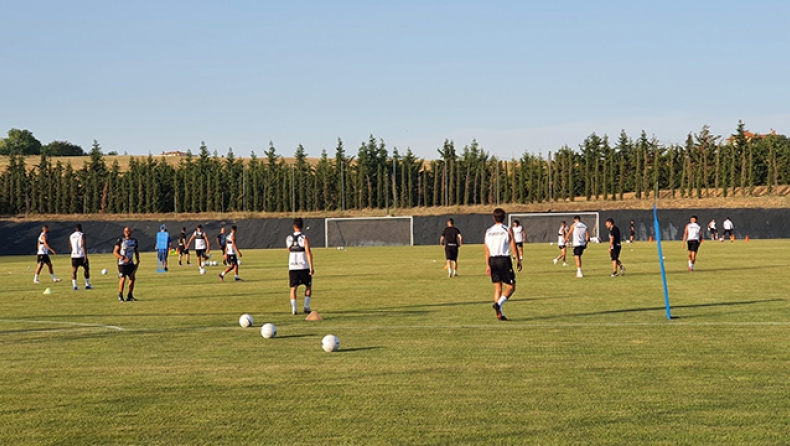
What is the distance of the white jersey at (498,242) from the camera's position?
17719mm

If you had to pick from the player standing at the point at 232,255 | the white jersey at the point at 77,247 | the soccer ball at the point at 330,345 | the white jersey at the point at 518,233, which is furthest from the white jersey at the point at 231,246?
the soccer ball at the point at 330,345

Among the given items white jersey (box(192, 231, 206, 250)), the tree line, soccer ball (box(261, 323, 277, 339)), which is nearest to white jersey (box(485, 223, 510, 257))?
soccer ball (box(261, 323, 277, 339))

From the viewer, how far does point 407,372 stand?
37.0 ft

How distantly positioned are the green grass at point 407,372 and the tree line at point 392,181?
79.9 m

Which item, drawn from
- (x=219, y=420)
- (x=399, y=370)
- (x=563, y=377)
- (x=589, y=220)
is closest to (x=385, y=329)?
(x=399, y=370)

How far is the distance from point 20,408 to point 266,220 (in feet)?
242

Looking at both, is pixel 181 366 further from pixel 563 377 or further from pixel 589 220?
pixel 589 220

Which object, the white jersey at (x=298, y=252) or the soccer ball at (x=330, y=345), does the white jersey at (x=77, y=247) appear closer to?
the white jersey at (x=298, y=252)

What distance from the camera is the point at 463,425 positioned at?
818cm

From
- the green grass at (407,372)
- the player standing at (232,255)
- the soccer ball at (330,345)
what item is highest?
the player standing at (232,255)

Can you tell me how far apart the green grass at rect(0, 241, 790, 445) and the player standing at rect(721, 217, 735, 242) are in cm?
5018

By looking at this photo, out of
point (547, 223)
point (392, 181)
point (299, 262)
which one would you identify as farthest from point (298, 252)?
point (392, 181)

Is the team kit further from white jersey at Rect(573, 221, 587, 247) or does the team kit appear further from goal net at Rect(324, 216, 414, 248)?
goal net at Rect(324, 216, 414, 248)

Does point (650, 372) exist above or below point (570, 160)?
below
